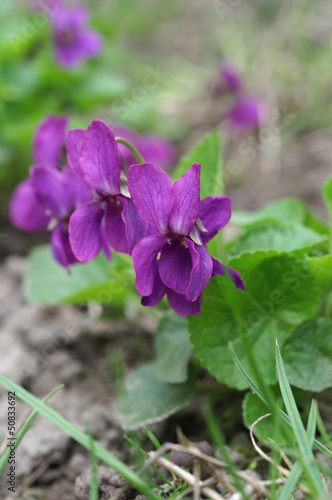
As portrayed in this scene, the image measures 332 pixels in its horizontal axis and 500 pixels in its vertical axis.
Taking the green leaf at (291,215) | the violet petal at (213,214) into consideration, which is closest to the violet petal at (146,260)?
the violet petal at (213,214)

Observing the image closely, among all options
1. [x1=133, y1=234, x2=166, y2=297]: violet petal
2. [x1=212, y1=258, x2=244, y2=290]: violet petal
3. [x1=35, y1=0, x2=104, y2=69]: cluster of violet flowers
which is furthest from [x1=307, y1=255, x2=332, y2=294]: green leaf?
[x1=35, y1=0, x2=104, y2=69]: cluster of violet flowers

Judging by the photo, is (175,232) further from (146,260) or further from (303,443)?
(303,443)

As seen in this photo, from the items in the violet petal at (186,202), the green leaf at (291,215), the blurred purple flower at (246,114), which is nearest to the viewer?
the violet petal at (186,202)

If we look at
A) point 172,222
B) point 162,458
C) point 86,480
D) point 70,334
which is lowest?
point 70,334

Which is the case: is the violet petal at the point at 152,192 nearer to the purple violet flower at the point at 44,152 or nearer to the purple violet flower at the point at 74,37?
the purple violet flower at the point at 44,152

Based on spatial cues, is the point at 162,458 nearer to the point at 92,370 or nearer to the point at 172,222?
the point at 172,222

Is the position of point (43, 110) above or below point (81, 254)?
below

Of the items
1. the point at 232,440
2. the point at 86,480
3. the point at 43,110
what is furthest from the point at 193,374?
the point at 43,110
